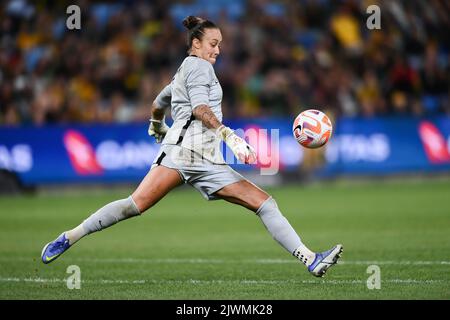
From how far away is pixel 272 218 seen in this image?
7.92m

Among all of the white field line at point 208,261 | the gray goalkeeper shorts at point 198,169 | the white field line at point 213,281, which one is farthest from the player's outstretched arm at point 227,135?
the white field line at point 208,261

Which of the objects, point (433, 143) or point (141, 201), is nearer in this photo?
point (141, 201)

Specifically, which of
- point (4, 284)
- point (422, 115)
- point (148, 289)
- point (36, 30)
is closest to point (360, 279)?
point (148, 289)

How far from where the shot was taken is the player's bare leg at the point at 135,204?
802 cm

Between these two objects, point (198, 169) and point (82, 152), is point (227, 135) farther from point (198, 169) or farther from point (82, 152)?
point (82, 152)

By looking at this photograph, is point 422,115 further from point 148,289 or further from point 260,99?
point 148,289

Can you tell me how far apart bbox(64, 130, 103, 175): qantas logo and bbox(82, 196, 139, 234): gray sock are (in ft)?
39.2

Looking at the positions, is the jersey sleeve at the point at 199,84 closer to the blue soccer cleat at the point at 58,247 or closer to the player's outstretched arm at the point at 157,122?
the player's outstretched arm at the point at 157,122

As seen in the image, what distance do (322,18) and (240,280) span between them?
1650cm

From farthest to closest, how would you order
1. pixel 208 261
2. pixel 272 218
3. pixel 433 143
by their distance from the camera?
pixel 433 143 < pixel 208 261 < pixel 272 218

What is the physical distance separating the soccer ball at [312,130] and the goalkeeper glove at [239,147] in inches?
38.7

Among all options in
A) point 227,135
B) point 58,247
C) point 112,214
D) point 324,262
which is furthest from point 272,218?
point 58,247

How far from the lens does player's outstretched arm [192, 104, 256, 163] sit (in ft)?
24.0

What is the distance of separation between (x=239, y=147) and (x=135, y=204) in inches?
48.5
